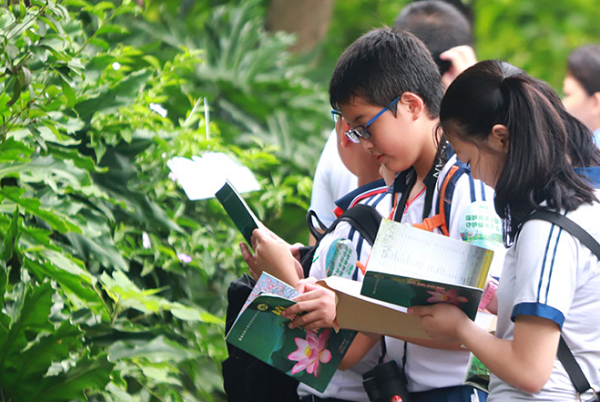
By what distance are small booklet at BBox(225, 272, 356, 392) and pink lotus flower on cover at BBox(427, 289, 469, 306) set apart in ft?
1.33

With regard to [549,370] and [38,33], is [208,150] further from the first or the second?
[549,370]

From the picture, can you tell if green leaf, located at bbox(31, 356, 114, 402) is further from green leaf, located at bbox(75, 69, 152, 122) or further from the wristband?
the wristband

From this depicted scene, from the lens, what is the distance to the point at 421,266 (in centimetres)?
196

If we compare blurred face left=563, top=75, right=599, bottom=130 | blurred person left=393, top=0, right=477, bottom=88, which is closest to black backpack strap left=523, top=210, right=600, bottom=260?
blurred person left=393, top=0, right=477, bottom=88

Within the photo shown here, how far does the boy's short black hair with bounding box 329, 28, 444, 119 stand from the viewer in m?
2.53

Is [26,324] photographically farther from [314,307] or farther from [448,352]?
[448,352]

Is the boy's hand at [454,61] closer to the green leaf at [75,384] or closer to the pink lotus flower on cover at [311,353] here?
the pink lotus flower on cover at [311,353]

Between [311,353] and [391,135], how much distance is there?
0.73 metres

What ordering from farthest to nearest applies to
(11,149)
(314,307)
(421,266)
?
(11,149) < (314,307) < (421,266)

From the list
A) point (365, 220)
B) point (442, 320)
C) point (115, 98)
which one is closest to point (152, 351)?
point (115, 98)

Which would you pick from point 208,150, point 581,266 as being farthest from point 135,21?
point 581,266

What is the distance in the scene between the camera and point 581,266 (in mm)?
1879

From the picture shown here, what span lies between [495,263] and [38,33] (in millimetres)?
1854

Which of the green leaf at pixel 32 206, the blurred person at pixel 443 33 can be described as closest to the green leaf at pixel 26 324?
the green leaf at pixel 32 206
